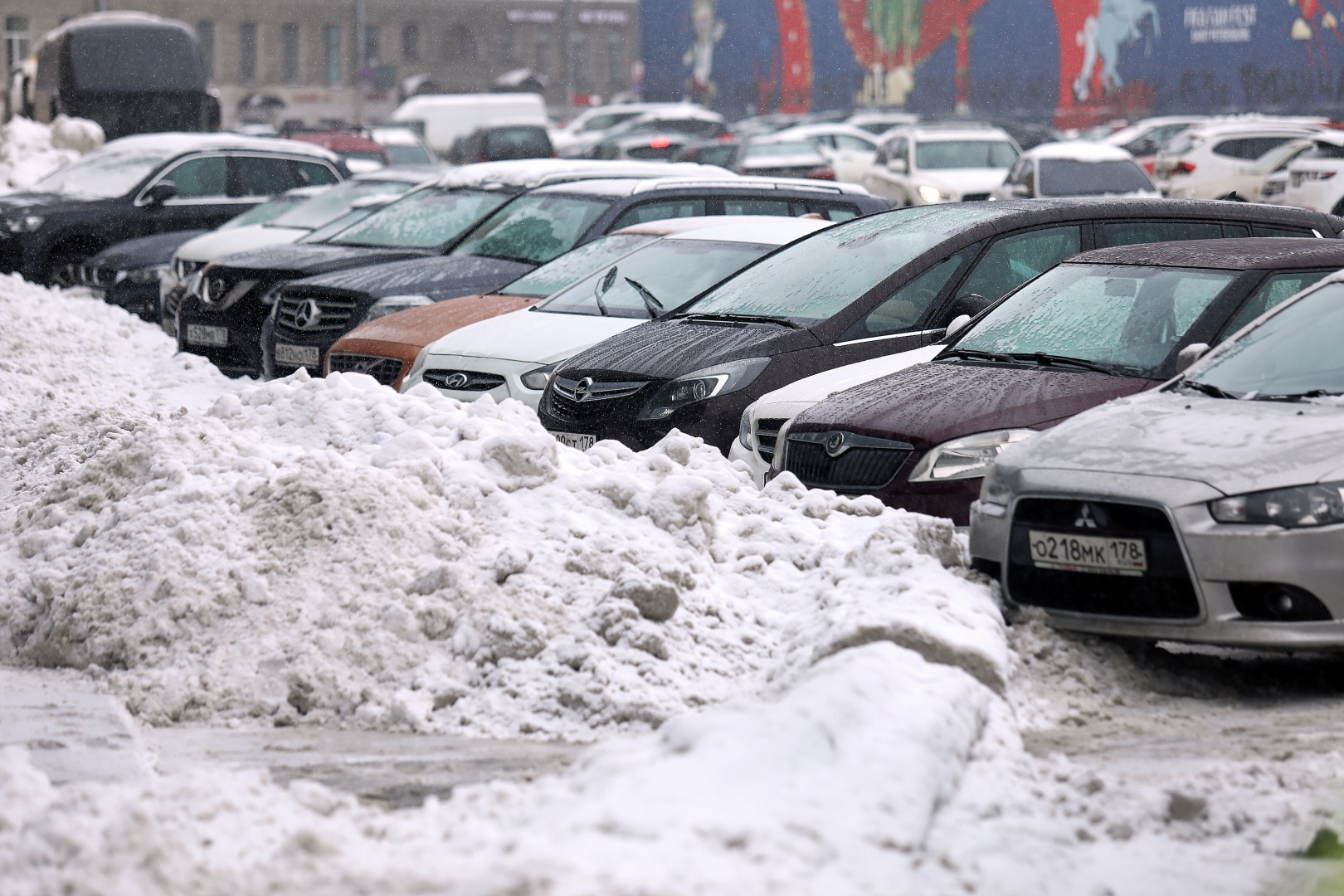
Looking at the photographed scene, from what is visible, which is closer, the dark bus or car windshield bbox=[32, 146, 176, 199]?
car windshield bbox=[32, 146, 176, 199]

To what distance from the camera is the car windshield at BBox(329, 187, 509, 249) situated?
502 inches

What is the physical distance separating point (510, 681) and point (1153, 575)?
200cm

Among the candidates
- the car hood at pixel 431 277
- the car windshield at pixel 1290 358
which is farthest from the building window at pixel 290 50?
the car windshield at pixel 1290 358

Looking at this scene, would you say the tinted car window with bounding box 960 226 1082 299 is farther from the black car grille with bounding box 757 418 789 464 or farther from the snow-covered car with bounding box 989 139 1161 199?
the snow-covered car with bounding box 989 139 1161 199

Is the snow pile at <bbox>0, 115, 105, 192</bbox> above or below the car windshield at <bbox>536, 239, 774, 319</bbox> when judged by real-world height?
above

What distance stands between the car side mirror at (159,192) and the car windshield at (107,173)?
1.34 ft

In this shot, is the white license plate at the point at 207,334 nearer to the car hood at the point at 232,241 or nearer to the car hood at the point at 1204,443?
the car hood at the point at 232,241

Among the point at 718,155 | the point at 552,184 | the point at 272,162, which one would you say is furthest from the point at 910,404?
the point at 718,155

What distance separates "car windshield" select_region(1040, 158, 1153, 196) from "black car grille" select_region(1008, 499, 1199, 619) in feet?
52.6

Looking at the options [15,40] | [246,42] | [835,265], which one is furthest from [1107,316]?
[246,42]

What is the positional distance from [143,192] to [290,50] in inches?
2450

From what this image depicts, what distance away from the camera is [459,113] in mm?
48594

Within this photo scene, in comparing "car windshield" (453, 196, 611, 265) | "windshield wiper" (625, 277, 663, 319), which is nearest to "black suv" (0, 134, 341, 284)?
"car windshield" (453, 196, 611, 265)

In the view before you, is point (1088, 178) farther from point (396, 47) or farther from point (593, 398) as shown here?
point (396, 47)
